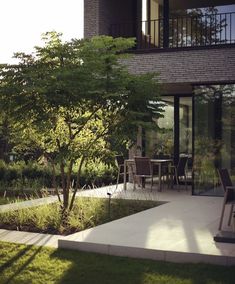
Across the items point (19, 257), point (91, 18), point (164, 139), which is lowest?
point (19, 257)

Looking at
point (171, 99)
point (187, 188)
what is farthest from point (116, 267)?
point (171, 99)

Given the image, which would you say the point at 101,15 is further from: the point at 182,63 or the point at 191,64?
the point at 191,64

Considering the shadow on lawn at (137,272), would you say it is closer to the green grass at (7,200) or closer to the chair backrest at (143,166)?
the green grass at (7,200)

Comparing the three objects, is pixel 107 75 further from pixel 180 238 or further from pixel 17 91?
pixel 180 238

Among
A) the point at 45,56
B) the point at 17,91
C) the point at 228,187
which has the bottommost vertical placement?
the point at 228,187

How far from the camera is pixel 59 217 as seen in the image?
900cm

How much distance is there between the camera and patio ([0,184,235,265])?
6.67 meters

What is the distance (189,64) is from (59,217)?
7185 millimetres

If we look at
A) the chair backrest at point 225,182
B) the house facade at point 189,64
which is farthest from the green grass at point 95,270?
the house facade at point 189,64

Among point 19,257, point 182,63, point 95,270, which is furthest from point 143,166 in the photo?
point 95,270

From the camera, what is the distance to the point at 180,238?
7.55 metres

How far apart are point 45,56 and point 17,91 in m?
0.83

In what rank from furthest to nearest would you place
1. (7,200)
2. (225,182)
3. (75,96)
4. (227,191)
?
(7,200), (75,96), (225,182), (227,191)

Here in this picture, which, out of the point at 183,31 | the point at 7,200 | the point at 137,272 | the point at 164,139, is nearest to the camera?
the point at 137,272
